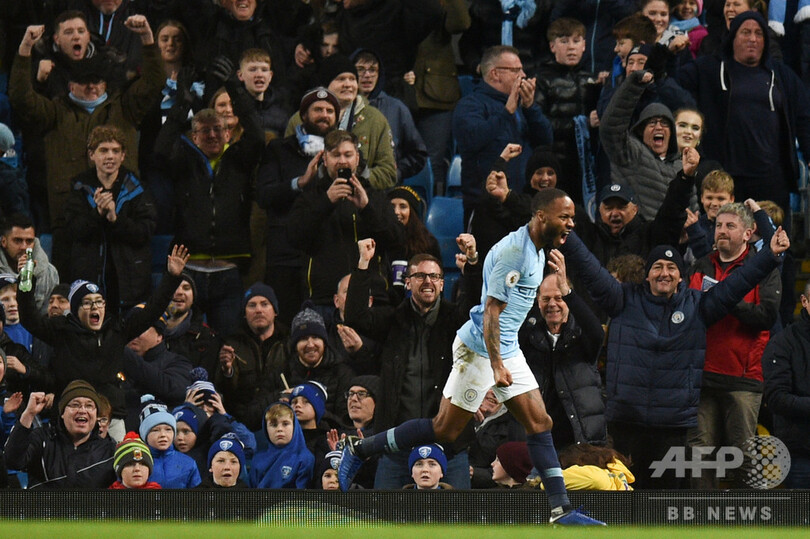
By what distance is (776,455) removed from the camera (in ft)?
33.5

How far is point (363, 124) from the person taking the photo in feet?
39.9

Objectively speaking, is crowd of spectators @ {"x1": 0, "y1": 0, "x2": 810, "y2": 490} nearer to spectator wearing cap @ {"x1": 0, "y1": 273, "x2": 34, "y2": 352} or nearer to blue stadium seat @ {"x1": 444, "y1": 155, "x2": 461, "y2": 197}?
spectator wearing cap @ {"x1": 0, "y1": 273, "x2": 34, "y2": 352}

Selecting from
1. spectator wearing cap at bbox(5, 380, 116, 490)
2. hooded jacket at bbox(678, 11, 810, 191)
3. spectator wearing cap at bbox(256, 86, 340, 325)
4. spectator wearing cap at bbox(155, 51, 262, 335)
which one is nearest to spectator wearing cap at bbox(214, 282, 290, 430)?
spectator wearing cap at bbox(256, 86, 340, 325)

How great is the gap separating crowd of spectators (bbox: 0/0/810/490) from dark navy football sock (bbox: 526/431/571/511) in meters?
0.55

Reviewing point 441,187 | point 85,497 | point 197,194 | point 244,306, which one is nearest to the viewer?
point 85,497

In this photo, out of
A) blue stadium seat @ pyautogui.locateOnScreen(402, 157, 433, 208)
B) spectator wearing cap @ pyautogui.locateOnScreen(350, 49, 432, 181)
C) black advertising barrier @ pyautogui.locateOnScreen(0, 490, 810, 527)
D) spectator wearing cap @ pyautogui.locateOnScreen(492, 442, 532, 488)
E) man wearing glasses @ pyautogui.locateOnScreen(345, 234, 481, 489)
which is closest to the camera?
black advertising barrier @ pyautogui.locateOnScreen(0, 490, 810, 527)

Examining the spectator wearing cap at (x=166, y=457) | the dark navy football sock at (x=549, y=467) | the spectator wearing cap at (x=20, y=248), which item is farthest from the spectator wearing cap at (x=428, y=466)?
the spectator wearing cap at (x=20, y=248)

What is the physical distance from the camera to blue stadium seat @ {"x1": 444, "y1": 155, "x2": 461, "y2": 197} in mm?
13305

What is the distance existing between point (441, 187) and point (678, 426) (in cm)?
407

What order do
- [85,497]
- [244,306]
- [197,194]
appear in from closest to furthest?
1. [85,497]
2. [244,306]
3. [197,194]

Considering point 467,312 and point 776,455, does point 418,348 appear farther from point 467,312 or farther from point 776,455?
point 776,455

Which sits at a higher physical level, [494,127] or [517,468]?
[494,127]

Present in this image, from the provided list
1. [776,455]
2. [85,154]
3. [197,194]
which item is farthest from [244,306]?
[776,455]

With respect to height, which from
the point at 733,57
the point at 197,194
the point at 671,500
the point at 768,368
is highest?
the point at 733,57
